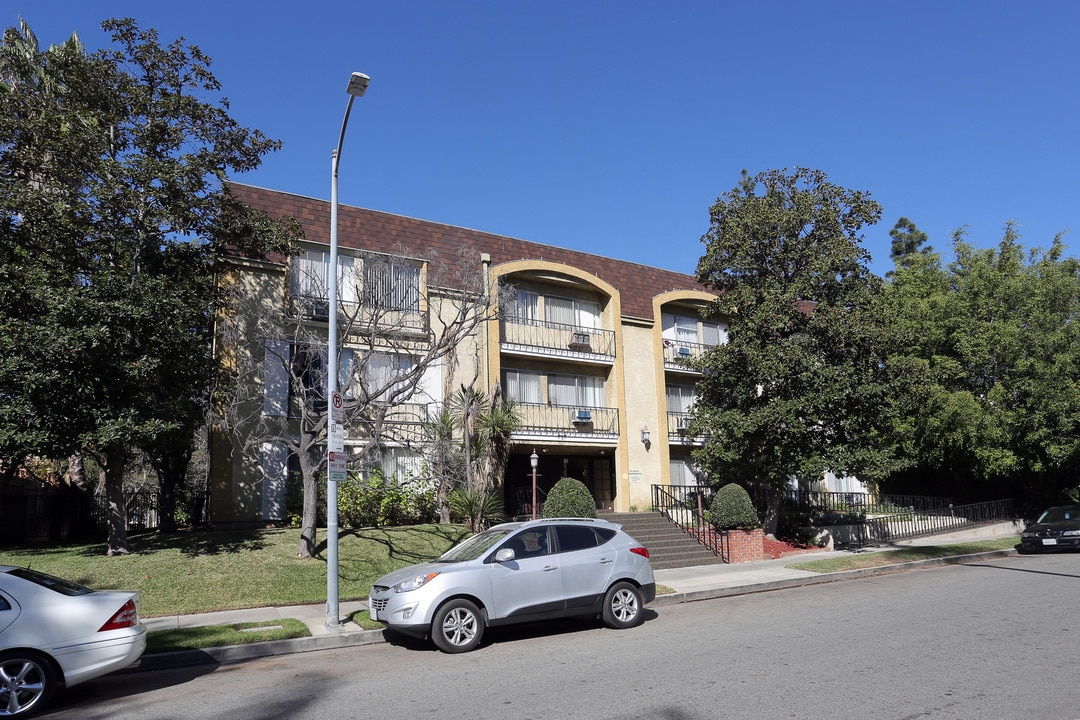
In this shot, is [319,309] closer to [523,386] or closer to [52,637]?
[523,386]

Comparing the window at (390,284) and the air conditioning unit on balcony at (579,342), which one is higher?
the window at (390,284)

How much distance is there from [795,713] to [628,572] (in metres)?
4.63

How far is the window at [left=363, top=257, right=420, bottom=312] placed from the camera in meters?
18.0

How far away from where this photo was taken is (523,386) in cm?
2411

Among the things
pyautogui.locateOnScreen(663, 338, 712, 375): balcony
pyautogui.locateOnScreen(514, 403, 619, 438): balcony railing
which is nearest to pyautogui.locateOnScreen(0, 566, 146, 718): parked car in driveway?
pyautogui.locateOnScreen(514, 403, 619, 438): balcony railing

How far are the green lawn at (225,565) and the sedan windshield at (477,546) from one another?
4229 millimetres

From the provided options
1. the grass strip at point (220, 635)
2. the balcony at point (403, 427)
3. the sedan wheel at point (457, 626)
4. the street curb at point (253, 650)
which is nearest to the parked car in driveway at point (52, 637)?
the street curb at point (253, 650)

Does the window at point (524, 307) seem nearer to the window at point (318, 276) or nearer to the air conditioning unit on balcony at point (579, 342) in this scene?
the air conditioning unit on balcony at point (579, 342)

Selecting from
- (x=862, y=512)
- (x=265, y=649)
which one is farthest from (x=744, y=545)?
(x=265, y=649)

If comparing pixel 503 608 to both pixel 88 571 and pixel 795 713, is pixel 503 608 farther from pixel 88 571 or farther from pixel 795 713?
pixel 88 571

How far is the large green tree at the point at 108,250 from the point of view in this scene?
12617 mm

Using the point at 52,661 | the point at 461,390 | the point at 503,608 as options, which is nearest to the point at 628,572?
the point at 503,608

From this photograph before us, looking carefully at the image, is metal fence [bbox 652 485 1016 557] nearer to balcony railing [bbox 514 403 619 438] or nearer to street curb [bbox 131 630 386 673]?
balcony railing [bbox 514 403 619 438]

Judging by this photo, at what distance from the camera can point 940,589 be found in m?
13.5
